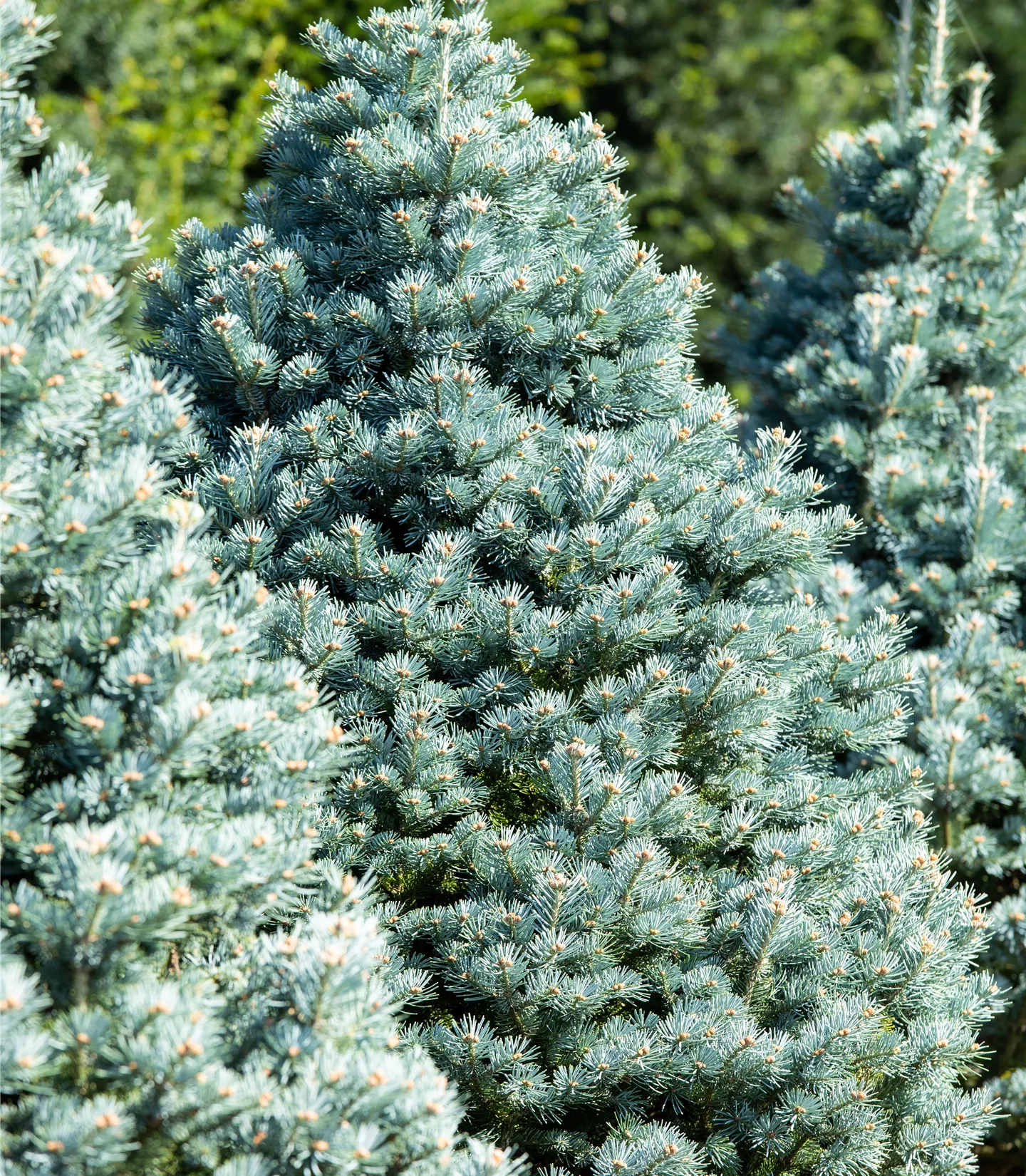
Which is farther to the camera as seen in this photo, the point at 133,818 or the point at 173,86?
the point at 173,86

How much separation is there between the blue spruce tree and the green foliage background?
15.9 feet

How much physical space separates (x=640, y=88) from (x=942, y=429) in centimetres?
875

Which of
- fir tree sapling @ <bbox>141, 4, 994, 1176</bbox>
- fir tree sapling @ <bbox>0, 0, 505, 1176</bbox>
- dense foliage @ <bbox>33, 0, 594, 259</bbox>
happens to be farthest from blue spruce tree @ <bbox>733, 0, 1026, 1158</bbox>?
dense foliage @ <bbox>33, 0, 594, 259</bbox>

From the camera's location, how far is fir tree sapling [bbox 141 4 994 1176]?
7.45ft

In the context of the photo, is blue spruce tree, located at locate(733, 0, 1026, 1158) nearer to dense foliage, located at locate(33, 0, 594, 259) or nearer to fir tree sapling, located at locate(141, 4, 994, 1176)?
fir tree sapling, located at locate(141, 4, 994, 1176)

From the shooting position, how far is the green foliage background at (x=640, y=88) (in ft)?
24.2

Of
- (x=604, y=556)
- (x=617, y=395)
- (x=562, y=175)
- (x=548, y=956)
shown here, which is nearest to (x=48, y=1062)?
(x=548, y=956)

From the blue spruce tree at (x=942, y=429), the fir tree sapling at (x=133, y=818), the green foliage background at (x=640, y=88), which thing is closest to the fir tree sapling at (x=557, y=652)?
the fir tree sapling at (x=133, y=818)

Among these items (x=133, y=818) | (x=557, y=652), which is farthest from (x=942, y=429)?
(x=133, y=818)

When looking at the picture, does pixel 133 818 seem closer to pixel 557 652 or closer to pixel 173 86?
pixel 557 652

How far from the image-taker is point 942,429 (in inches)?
151

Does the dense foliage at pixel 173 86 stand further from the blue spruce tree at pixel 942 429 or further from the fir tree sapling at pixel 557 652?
the fir tree sapling at pixel 557 652

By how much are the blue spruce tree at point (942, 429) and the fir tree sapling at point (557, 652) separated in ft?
2.42

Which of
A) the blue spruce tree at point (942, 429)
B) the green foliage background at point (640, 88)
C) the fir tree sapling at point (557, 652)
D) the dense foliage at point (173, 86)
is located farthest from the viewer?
the green foliage background at point (640, 88)
